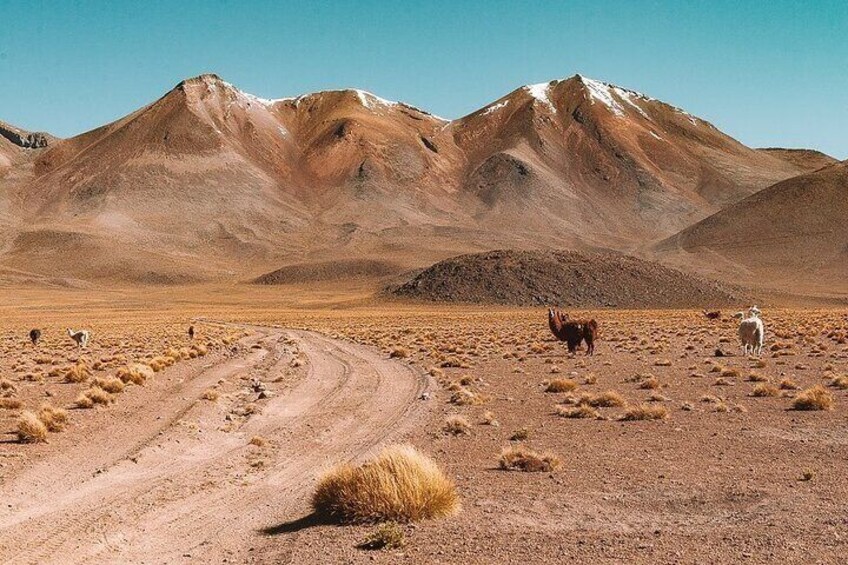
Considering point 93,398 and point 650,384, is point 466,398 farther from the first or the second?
point 93,398

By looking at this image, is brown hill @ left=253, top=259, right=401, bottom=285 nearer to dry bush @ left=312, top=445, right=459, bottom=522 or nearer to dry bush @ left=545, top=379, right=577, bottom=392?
dry bush @ left=545, top=379, right=577, bottom=392

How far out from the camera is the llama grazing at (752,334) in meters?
29.2

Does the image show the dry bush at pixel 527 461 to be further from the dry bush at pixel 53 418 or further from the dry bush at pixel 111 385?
the dry bush at pixel 111 385

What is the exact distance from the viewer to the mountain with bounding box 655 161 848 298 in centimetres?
14100

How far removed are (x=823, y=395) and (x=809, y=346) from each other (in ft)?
60.1

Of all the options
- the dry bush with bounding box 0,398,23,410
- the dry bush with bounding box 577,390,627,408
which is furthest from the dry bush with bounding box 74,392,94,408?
the dry bush with bounding box 577,390,627,408

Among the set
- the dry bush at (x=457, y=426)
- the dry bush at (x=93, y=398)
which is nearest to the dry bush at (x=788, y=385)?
the dry bush at (x=457, y=426)

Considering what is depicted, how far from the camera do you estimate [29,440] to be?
45.6 feet

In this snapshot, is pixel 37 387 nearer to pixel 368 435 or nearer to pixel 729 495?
pixel 368 435

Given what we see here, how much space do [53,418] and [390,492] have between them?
30.4 ft

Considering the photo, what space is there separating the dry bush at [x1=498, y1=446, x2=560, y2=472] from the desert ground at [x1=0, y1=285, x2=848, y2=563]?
0.20 feet

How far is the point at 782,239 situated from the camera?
158000mm

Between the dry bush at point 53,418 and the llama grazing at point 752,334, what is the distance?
75.0 feet

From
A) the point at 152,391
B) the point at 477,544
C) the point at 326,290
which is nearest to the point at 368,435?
the point at 477,544
